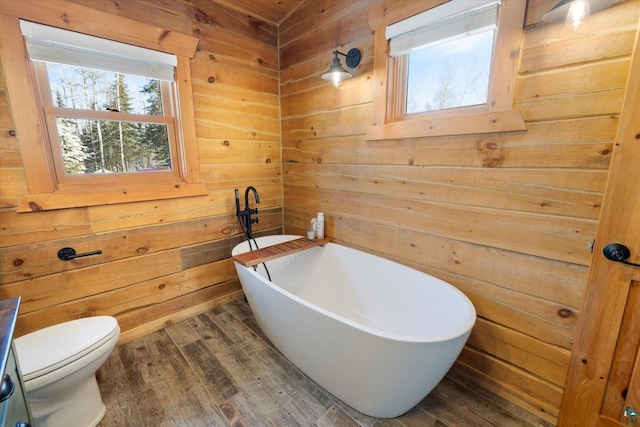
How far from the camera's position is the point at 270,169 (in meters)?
2.68

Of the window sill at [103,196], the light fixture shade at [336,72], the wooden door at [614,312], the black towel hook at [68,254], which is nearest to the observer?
the wooden door at [614,312]

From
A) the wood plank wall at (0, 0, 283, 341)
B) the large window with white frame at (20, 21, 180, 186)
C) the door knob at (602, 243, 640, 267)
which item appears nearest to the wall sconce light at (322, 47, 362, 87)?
the wood plank wall at (0, 0, 283, 341)

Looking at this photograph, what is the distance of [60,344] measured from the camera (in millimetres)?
1300

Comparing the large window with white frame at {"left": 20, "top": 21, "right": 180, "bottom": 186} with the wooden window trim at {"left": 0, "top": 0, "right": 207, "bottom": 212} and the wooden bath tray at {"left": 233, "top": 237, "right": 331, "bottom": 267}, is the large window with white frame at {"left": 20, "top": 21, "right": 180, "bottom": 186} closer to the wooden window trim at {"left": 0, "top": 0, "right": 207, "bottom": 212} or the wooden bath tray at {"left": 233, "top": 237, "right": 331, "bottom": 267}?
the wooden window trim at {"left": 0, "top": 0, "right": 207, "bottom": 212}

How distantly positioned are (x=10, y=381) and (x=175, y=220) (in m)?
1.52

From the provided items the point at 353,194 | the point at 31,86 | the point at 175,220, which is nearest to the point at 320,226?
the point at 353,194

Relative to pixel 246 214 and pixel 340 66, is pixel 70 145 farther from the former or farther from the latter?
pixel 340 66

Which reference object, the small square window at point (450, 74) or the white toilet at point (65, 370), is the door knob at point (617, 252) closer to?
the small square window at point (450, 74)

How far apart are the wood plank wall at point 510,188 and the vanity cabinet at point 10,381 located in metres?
1.84

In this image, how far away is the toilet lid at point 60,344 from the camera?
1.17 metres

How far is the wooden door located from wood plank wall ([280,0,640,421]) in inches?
6.2

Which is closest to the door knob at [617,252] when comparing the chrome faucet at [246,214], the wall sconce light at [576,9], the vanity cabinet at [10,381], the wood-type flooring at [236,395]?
the wall sconce light at [576,9]

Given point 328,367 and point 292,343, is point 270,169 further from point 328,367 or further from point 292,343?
point 328,367

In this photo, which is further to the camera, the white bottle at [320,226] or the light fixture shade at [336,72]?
the white bottle at [320,226]
